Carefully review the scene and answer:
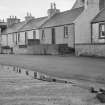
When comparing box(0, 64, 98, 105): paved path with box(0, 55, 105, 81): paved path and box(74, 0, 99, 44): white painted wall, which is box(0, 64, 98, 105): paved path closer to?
box(0, 55, 105, 81): paved path

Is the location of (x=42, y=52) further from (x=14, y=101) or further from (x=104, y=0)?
(x=14, y=101)

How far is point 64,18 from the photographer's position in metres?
38.1

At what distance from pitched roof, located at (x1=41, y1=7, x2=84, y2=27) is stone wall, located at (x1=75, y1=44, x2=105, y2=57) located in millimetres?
8301

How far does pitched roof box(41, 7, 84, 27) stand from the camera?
35.5 meters

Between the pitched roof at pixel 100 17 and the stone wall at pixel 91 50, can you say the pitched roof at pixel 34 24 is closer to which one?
the pitched roof at pixel 100 17

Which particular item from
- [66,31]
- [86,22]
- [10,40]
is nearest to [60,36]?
[66,31]

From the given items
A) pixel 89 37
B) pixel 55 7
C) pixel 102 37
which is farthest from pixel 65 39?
pixel 55 7

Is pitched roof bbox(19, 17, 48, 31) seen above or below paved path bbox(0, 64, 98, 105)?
above

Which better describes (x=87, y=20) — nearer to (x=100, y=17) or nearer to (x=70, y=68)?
(x=100, y=17)

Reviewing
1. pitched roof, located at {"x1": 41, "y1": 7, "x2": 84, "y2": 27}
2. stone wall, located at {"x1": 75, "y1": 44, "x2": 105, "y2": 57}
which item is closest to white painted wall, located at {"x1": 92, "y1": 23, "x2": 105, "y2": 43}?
pitched roof, located at {"x1": 41, "y1": 7, "x2": 84, "y2": 27}

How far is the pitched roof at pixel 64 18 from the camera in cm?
3546

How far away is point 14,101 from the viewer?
5578mm

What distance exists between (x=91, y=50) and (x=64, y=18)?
45.6 ft

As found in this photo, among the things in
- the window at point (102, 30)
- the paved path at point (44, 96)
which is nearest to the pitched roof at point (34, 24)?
the window at point (102, 30)
